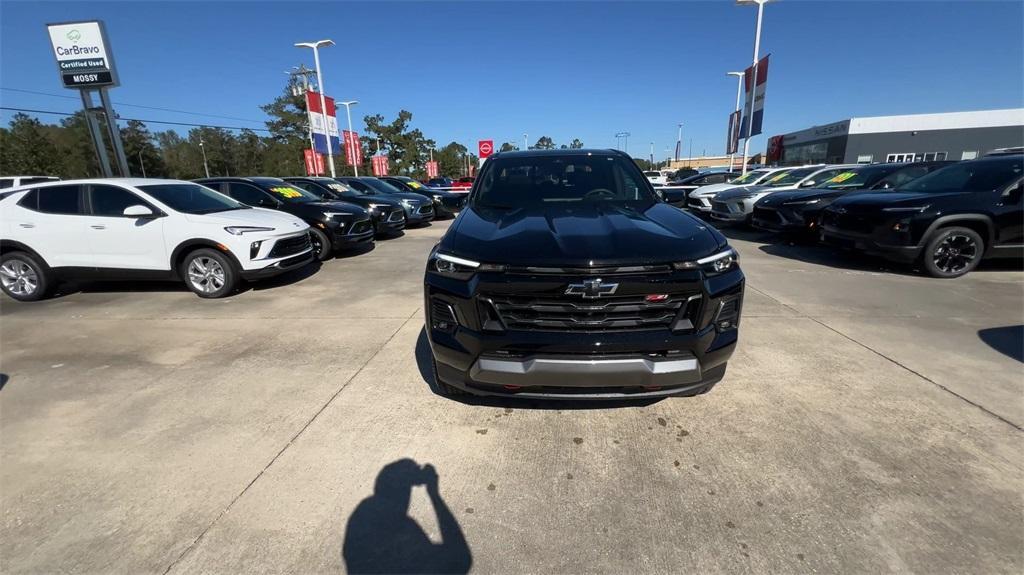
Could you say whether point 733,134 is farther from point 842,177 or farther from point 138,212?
point 138,212

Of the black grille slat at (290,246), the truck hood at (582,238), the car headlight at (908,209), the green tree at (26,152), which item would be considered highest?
the green tree at (26,152)

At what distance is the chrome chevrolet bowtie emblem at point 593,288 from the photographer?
2.24 metres

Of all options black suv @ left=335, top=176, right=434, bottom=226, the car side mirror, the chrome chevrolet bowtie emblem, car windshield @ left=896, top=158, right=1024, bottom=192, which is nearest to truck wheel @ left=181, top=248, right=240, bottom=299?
the car side mirror

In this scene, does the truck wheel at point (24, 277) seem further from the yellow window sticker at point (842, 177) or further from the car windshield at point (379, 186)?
the yellow window sticker at point (842, 177)

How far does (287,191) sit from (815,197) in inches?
410

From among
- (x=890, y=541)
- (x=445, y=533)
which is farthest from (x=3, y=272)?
(x=890, y=541)

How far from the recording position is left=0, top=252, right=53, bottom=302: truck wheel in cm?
580

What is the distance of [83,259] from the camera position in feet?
18.8

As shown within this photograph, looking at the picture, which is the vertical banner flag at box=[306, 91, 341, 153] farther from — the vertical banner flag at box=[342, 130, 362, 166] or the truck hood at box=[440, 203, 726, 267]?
the truck hood at box=[440, 203, 726, 267]

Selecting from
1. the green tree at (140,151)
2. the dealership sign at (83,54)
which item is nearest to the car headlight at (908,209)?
the dealership sign at (83,54)

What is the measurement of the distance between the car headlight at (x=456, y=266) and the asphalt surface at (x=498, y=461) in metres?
1.03

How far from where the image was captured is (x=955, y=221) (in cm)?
596

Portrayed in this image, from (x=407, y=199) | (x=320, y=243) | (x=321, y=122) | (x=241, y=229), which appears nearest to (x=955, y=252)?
(x=241, y=229)

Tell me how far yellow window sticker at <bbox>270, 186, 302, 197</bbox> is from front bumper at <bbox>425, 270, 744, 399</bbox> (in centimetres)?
765
